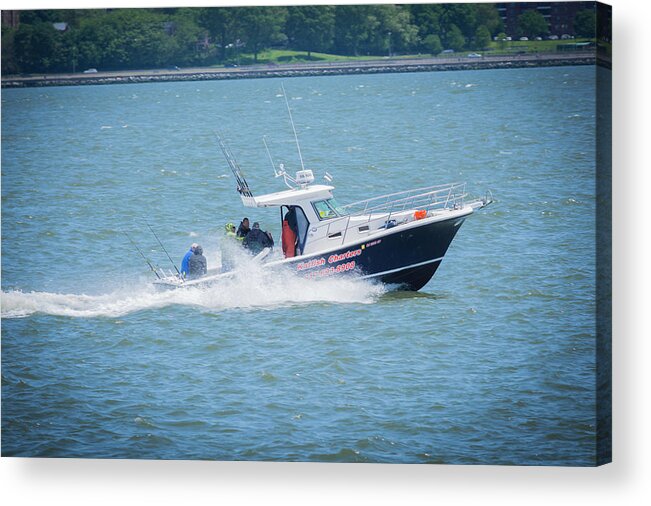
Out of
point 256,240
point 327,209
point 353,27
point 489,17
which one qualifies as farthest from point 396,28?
point 256,240

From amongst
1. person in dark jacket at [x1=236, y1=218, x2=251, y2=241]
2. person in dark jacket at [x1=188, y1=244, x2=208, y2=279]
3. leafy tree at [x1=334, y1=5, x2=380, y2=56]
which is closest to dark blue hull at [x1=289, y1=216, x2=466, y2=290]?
person in dark jacket at [x1=236, y1=218, x2=251, y2=241]

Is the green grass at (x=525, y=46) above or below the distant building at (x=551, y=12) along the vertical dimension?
below

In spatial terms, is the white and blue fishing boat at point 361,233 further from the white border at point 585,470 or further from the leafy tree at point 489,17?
the white border at point 585,470

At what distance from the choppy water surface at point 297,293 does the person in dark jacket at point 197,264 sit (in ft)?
0.42

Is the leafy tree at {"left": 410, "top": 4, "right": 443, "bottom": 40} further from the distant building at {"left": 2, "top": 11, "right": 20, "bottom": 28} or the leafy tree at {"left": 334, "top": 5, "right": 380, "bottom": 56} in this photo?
the distant building at {"left": 2, "top": 11, "right": 20, "bottom": 28}

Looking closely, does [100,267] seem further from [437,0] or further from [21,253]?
[437,0]

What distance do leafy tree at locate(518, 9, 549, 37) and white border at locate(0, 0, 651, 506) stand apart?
2.91 feet

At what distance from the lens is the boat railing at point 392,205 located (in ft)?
48.6

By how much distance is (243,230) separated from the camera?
14.9 m

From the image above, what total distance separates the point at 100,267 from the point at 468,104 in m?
4.37

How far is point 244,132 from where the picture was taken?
50.3 feet

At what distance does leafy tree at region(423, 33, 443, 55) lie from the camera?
45.3 ft

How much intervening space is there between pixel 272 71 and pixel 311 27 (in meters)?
0.79

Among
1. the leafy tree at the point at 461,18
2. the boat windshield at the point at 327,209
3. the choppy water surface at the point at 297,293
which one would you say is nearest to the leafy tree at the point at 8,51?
the choppy water surface at the point at 297,293
